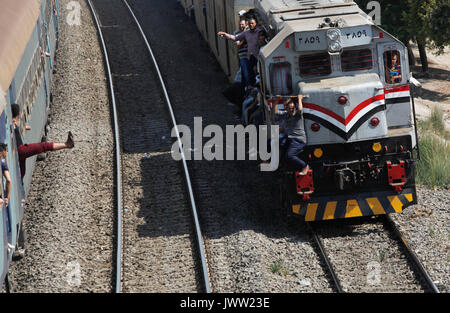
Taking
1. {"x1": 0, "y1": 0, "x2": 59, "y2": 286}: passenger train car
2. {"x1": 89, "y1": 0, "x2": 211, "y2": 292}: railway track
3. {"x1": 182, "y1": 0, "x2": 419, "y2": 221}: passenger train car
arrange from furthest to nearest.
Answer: {"x1": 182, "y1": 0, "x2": 419, "y2": 221}: passenger train car, {"x1": 89, "y1": 0, "x2": 211, "y2": 292}: railway track, {"x1": 0, "y1": 0, "x2": 59, "y2": 286}: passenger train car

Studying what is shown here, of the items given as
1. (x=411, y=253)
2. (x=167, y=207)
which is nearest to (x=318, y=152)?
(x=411, y=253)

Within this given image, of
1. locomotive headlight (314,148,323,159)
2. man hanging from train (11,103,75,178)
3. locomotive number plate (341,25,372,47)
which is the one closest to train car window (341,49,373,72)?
locomotive number plate (341,25,372,47)

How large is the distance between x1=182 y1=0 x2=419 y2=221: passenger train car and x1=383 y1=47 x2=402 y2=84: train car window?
0.02m

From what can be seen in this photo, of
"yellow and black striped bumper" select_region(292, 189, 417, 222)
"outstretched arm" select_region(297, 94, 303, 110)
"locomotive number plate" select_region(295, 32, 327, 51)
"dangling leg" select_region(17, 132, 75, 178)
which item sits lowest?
"yellow and black striped bumper" select_region(292, 189, 417, 222)

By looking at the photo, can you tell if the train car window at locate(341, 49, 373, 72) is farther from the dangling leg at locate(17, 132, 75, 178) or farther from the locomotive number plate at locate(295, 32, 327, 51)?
the dangling leg at locate(17, 132, 75, 178)

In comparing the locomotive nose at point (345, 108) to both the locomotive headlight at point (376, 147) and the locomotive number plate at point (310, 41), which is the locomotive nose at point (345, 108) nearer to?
the locomotive headlight at point (376, 147)

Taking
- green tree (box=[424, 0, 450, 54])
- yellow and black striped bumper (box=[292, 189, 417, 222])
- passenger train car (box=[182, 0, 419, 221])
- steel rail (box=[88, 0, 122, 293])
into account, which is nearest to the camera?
steel rail (box=[88, 0, 122, 293])

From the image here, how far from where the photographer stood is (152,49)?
25.5m

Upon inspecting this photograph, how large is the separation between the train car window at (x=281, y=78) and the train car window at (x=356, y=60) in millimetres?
927

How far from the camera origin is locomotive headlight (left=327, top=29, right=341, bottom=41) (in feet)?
37.5

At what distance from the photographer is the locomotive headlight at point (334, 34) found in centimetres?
1144

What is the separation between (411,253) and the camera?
10.9 metres

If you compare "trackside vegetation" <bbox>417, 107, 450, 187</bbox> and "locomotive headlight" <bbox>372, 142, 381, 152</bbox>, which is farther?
"trackside vegetation" <bbox>417, 107, 450, 187</bbox>

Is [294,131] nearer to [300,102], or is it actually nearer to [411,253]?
[300,102]
